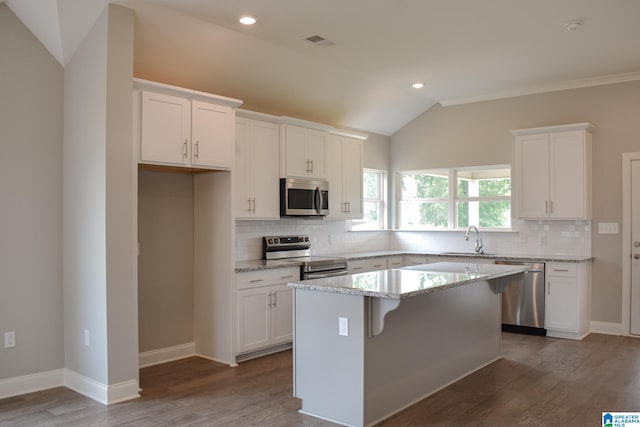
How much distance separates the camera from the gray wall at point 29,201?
4.12 m

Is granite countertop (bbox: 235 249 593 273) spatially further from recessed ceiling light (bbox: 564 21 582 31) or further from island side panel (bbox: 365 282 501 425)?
recessed ceiling light (bbox: 564 21 582 31)

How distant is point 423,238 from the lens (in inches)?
305

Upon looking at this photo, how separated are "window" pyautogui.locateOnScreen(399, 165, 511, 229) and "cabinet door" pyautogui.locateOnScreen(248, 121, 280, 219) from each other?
2843mm

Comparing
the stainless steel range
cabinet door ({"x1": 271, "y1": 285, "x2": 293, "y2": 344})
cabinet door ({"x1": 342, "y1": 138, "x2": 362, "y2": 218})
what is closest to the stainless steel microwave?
the stainless steel range

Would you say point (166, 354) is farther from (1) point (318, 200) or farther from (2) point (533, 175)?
(2) point (533, 175)

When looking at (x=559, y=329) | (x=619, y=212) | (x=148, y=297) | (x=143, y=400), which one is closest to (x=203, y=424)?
(x=143, y=400)

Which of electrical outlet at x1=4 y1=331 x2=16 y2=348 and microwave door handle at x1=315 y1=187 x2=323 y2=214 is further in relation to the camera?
microwave door handle at x1=315 y1=187 x2=323 y2=214

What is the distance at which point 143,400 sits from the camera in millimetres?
3945

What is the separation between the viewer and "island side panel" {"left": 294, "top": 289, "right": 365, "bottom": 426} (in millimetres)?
3391

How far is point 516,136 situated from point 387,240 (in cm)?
244

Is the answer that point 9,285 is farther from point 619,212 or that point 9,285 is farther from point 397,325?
point 619,212

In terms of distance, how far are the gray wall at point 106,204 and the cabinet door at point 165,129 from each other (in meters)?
0.20

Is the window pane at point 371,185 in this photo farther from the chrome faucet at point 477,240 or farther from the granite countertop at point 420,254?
the chrome faucet at point 477,240

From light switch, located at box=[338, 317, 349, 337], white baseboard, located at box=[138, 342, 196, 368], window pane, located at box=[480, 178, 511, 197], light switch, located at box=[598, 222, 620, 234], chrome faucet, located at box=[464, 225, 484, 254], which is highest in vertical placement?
window pane, located at box=[480, 178, 511, 197]
